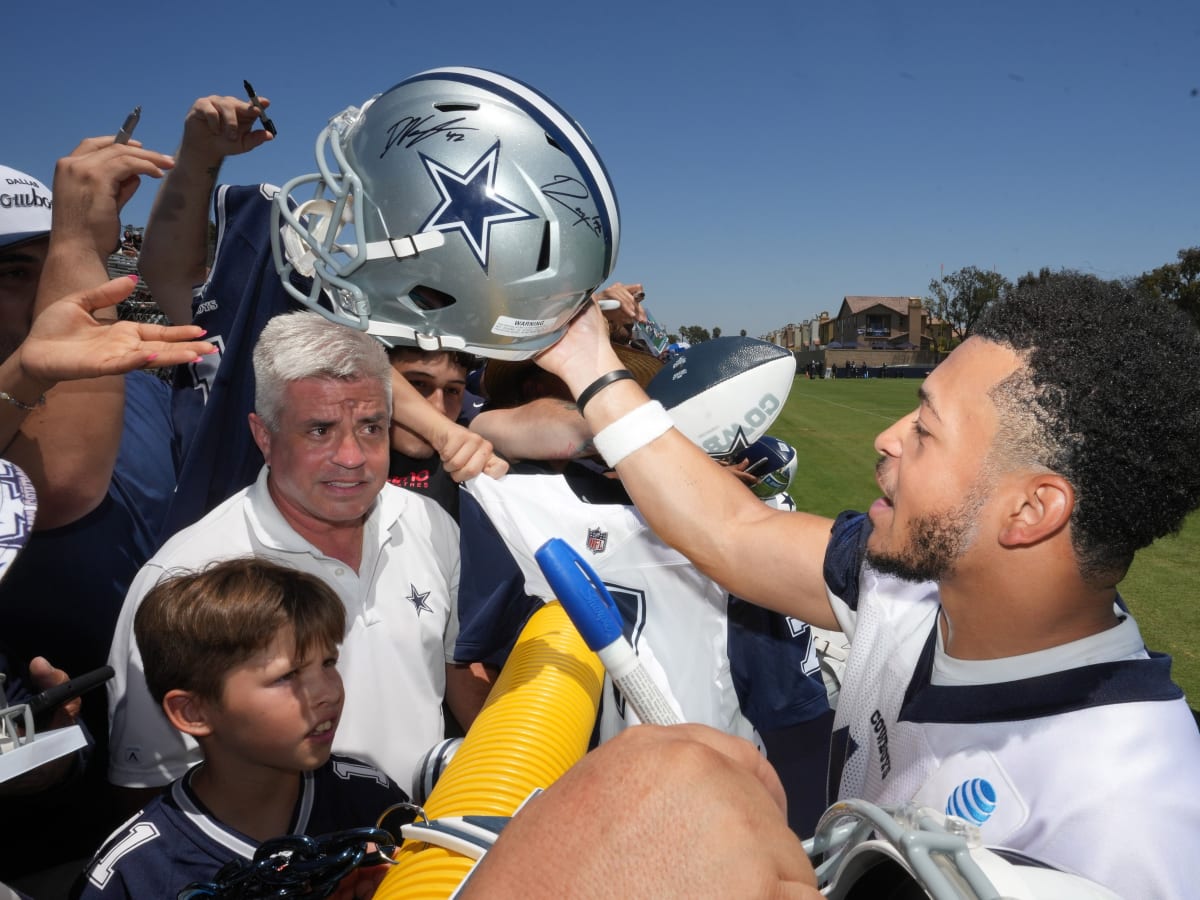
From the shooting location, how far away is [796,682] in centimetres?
221

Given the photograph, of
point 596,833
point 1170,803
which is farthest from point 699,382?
point 596,833

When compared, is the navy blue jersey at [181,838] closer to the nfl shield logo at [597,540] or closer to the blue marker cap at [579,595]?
the nfl shield logo at [597,540]

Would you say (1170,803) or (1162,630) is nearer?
(1170,803)

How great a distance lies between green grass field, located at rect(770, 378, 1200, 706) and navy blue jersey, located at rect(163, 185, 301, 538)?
2807 millimetres

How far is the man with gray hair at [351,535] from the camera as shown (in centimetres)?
226

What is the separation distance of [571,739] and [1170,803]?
1074mm

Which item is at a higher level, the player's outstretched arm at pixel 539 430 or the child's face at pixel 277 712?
the player's outstretched arm at pixel 539 430

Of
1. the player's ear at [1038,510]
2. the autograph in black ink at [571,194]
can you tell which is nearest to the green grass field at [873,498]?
the player's ear at [1038,510]

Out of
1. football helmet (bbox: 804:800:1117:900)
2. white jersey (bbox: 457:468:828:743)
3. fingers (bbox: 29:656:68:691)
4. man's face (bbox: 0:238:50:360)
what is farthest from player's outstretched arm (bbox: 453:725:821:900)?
man's face (bbox: 0:238:50:360)

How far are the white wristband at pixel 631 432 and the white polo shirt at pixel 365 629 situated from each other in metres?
0.89

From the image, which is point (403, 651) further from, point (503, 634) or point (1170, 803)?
point (1170, 803)

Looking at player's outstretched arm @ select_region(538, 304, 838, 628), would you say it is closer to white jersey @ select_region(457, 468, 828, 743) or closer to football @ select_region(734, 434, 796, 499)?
white jersey @ select_region(457, 468, 828, 743)

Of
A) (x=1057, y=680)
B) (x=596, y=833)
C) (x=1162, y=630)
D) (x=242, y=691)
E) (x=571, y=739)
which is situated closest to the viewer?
(x=596, y=833)

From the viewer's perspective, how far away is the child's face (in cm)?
178
